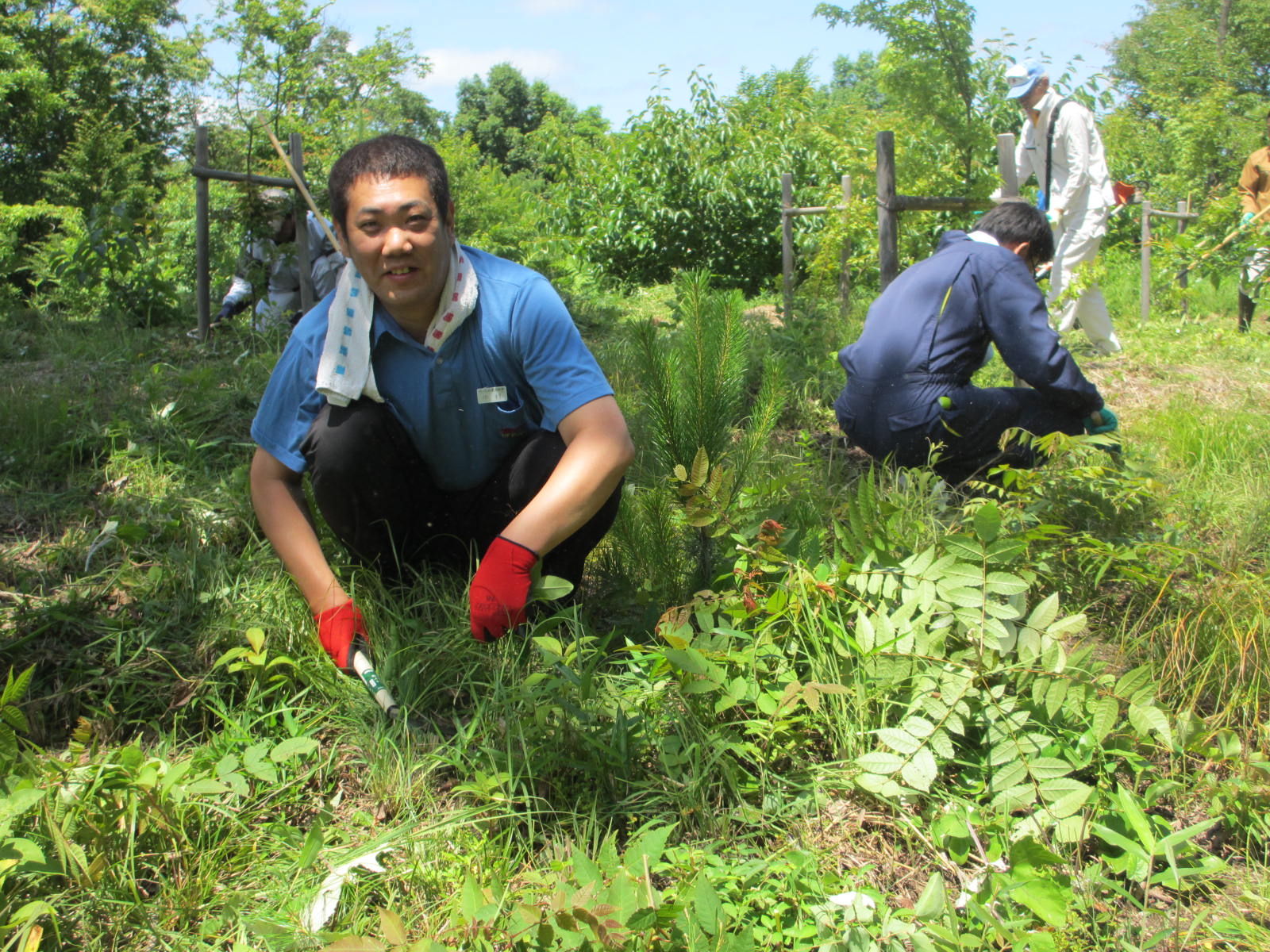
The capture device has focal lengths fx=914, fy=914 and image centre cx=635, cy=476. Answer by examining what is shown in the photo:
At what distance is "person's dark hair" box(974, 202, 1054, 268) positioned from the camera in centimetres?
309

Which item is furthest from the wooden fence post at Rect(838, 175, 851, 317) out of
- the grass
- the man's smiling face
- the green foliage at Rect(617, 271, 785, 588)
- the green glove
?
the man's smiling face

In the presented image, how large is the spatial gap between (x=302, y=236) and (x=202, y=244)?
757 millimetres

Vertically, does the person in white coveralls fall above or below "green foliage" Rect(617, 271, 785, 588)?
above

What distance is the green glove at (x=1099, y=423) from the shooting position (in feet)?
9.95

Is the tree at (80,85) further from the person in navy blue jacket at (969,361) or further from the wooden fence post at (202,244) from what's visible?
the person in navy blue jacket at (969,361)

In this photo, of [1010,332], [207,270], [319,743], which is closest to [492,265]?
[319,743]

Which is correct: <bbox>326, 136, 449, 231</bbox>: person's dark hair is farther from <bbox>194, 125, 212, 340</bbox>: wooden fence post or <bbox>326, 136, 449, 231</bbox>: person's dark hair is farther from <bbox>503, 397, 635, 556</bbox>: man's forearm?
<bbox>194, 125, 212, 340</bbox>: wooden fence post

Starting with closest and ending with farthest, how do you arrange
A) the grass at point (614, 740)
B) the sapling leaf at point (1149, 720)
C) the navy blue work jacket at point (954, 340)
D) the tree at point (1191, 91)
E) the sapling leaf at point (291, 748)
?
the grass at point (614, 740) → the sapling leaf at point (1149, 720) → the sapling leaf at point (291, 748) → the navy blue work jacket at point (954, 340) → the tree at point (1191, 91)

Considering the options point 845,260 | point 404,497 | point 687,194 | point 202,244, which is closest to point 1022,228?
point 404,497

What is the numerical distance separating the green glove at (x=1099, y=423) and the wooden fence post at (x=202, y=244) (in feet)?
14.3

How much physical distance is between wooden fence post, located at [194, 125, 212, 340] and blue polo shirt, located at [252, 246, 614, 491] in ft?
10.8

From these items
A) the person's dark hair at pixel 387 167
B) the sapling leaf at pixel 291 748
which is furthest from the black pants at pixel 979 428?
the sapling leaf at pixel 291 748

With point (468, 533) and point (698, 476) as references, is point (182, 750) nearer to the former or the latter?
point (468, 533)

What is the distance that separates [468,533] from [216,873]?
3.21ft
